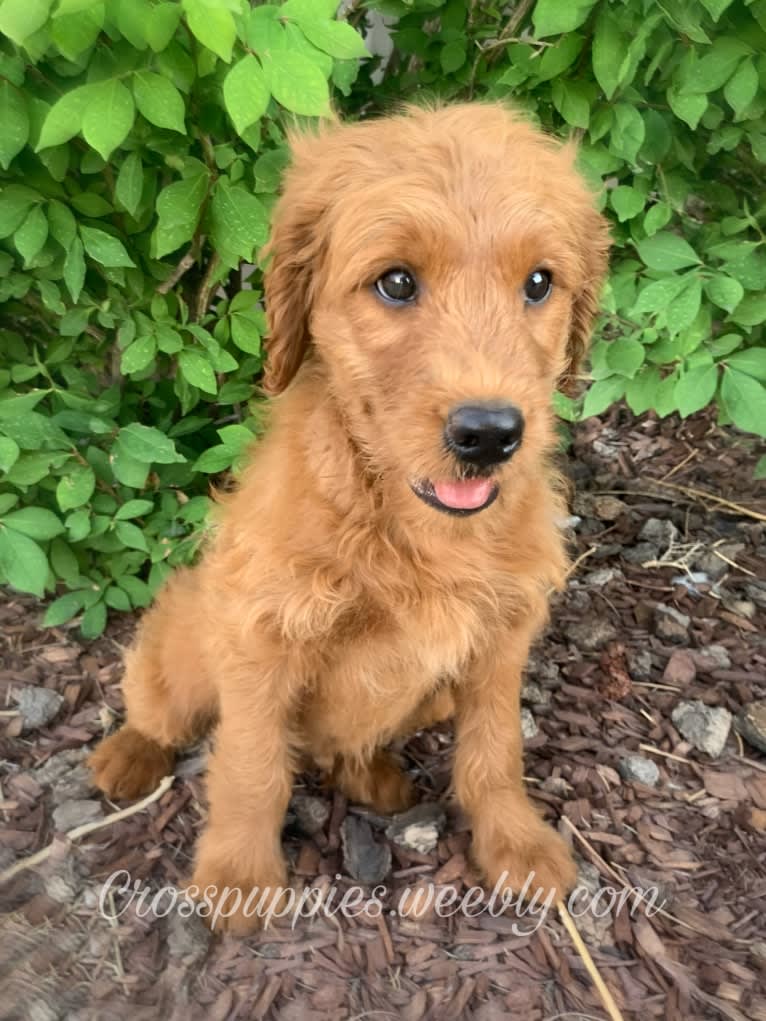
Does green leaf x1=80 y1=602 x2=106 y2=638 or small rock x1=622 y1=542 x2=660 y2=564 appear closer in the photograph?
green leaf x1=80 y1=602 x2=106 y2=638

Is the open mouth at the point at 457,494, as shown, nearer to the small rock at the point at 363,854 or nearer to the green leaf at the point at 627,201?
the small rock at the point at 363,854

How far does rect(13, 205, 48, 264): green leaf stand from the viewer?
2.59 metres

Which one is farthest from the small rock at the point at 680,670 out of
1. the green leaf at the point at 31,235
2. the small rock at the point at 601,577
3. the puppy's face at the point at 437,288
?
the green leaf at the point at 31,235

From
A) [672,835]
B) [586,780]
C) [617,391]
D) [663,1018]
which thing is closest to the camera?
[663,1018]

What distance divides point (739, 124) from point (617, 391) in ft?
3.25

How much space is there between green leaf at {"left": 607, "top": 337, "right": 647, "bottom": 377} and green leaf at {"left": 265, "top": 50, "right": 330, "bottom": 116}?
154 centimetres

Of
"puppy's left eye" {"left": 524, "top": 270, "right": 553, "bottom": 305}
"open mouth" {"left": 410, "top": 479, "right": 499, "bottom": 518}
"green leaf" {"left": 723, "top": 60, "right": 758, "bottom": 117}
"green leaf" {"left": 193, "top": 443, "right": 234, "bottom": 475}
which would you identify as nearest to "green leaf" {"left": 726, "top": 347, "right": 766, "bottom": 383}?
"green leaf" {"left": 723, "top": 60, "right": 758, "bottom": 117}

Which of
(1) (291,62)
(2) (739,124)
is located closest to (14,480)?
(1) (291,62)

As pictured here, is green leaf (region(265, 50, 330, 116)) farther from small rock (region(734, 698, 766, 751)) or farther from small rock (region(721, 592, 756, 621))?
small rock (region(721, 592, 756, 621))

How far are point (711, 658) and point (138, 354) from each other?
100 inches

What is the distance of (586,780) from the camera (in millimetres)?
3008

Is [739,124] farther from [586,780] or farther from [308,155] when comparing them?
[586,780]

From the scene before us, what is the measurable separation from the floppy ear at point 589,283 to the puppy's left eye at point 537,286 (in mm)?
256

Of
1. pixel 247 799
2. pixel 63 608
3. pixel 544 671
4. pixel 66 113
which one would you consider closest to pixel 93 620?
pixel 63 608
